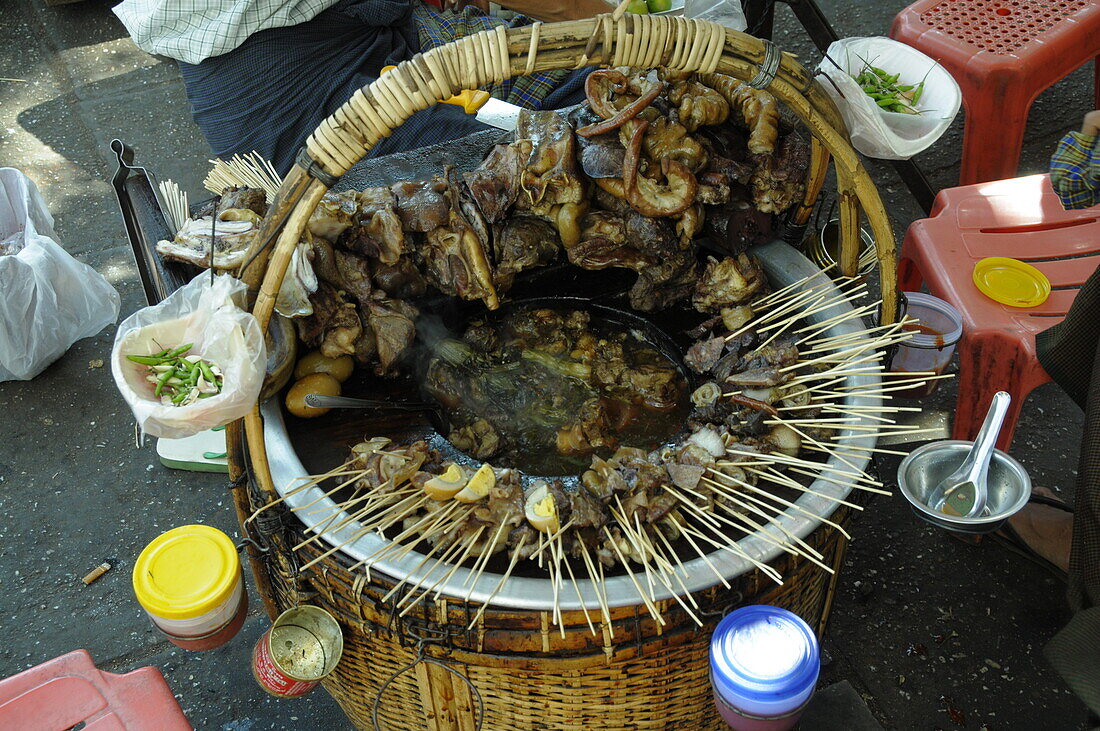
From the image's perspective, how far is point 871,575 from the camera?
363 cm

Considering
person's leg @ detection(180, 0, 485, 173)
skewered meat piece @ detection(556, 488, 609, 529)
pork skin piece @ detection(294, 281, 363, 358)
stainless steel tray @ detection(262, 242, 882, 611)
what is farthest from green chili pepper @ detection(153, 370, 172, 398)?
person's leg @ detection(180, 0, 485, 173)

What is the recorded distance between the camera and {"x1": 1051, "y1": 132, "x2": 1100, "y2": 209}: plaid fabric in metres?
2.77

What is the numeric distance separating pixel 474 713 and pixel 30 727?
4.07ft

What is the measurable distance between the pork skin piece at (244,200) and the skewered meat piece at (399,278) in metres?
0.42

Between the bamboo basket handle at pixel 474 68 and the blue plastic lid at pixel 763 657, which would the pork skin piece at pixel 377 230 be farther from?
the blue plastic lid at pixel 763 657

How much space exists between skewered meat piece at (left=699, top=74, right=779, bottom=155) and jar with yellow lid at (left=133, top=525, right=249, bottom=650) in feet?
7.27

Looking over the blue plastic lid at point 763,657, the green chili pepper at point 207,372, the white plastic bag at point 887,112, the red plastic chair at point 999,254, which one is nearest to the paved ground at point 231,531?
the red plastic chair at point 999,254

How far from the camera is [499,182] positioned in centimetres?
287

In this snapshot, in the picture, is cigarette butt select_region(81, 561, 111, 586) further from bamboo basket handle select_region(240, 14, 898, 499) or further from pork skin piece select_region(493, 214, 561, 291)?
pork skin piece select_region(493, 214, 561, 291)

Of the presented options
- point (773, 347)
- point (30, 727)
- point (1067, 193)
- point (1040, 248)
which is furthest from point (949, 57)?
point (30, 727)

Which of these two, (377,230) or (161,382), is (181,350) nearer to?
(161,382)

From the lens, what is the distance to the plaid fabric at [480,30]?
484 centimetres

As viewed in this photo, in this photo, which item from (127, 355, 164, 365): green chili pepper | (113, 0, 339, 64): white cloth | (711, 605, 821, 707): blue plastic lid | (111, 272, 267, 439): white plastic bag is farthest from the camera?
(113, 0, 339, 64): white cloth

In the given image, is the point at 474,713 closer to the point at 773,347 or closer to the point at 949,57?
the point at 773,347
